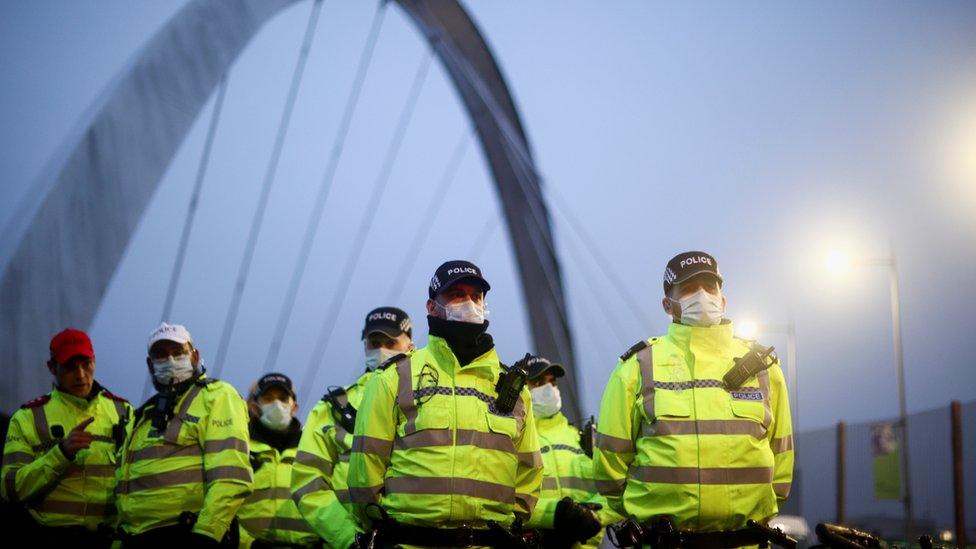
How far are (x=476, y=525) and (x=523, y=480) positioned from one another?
542 millimetres

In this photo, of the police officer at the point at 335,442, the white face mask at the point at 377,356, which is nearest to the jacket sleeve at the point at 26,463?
the police officer at the point at 335,442

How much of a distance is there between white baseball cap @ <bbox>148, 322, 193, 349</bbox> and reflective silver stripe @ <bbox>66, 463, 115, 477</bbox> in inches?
48.5

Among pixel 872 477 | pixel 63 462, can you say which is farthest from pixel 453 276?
pixel 872 477

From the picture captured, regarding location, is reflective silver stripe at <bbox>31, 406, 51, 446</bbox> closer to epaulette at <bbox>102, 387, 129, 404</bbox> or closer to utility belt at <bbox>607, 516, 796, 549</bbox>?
epaulette at <bbox>102, 387, 129, 404</bbox>

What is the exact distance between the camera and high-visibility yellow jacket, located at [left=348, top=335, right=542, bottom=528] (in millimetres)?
5379

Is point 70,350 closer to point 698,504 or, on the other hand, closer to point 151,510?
point 151,510

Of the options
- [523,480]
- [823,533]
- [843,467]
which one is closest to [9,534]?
[523,480]

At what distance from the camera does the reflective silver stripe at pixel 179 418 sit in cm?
750

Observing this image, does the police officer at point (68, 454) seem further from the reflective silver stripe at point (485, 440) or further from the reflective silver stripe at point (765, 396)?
the reflective silver stripe at point (765, 396)

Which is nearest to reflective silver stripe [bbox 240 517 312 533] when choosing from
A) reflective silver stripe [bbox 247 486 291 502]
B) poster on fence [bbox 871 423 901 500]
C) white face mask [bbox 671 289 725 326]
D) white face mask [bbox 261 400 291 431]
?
reflective silver stripe [bbox 247 486 291 502]

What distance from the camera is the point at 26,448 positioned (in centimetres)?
848

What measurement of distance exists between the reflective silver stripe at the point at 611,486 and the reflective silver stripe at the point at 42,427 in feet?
16.3

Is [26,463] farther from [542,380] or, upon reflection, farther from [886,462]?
[886,462]

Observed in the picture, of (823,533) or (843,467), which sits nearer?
(823,533)
